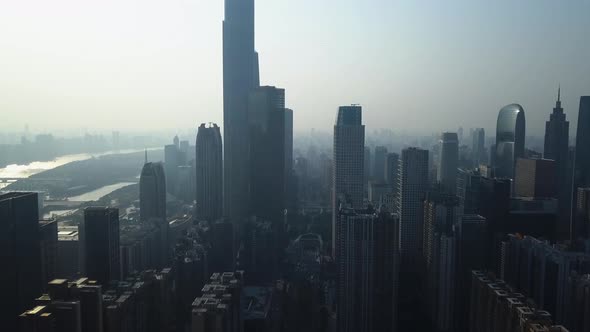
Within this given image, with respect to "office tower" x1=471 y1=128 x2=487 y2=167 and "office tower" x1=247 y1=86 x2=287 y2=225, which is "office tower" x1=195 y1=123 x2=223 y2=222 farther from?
"office tower" x1=471 y1=128 x2=487 y2=167

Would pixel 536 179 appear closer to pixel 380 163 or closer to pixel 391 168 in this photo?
pixel 391 168

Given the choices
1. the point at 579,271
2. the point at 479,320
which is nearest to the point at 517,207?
the point at 579,271

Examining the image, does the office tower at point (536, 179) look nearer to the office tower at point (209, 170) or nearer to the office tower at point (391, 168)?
the office tower at point (391, 168)

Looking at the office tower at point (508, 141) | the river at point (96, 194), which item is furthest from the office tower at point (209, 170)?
the office tower at point (508, 141)

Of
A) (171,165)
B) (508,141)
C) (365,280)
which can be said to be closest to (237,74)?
(171,165)

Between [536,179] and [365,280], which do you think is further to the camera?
[536,179]

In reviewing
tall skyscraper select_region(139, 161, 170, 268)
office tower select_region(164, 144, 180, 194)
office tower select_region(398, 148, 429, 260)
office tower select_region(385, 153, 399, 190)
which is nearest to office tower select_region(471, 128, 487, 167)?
office tower select_region(398, 148, 429, 260)
